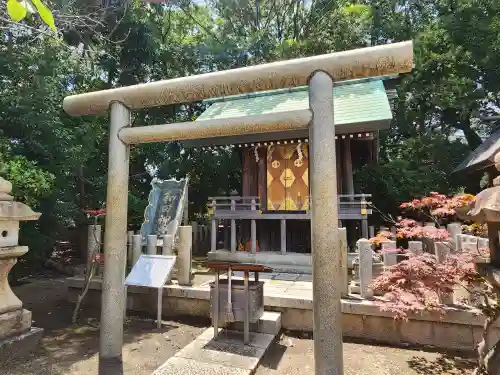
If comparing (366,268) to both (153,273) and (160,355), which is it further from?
(153,273)

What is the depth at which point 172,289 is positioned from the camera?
20.1 feet

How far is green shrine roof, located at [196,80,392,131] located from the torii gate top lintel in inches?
164

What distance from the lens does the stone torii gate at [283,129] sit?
3055mm

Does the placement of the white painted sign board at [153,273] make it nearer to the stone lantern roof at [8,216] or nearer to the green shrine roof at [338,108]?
the stone lantern roof at [8,216]

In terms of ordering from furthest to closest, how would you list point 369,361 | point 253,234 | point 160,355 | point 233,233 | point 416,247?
point 233,233 → point 253,234 → point 416,247 → point 160,355 → point 369,361

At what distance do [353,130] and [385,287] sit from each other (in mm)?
5068

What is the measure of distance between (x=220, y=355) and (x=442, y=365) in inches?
116

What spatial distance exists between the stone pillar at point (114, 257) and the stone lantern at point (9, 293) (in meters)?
1.15

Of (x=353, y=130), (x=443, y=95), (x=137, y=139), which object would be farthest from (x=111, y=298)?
(x=443, y=95)

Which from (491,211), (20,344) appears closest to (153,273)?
(20,344)

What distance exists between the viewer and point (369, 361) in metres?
4.30

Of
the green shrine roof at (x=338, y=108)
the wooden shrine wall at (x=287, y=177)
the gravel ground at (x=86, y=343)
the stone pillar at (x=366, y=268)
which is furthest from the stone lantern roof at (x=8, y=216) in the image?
the wooden shrine wall at (x=287, y=177)

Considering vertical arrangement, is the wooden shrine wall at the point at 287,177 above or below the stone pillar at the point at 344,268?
above

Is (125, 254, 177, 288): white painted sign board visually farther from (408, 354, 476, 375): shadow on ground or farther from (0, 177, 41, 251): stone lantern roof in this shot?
(408, 354, 476, 375): shadow on ground
